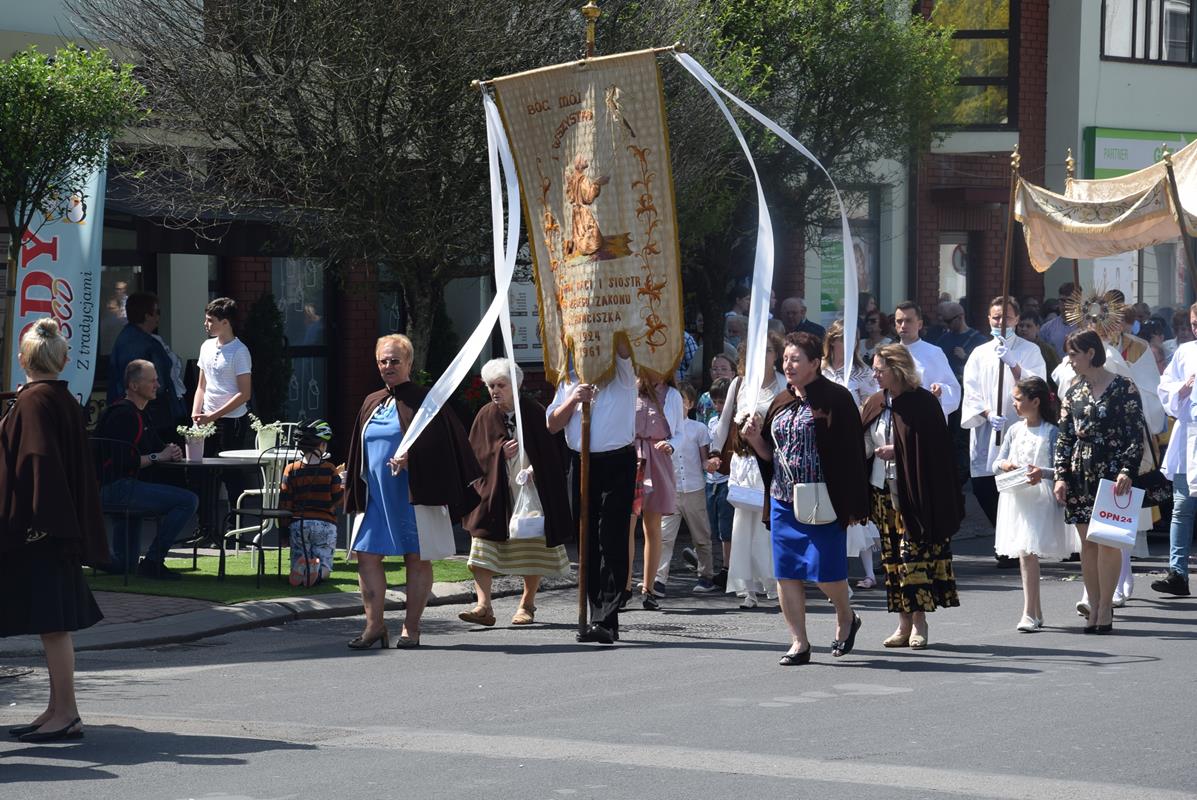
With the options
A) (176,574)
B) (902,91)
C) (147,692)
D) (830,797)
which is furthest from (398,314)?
(830,797)

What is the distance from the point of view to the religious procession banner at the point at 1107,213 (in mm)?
15242

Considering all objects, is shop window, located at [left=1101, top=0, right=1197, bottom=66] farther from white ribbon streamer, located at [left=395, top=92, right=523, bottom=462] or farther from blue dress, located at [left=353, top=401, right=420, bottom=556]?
blue dress, located at [left=353, top=401, right=420, bottom=556]

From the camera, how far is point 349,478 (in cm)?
1061

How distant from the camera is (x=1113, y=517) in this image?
11109mm

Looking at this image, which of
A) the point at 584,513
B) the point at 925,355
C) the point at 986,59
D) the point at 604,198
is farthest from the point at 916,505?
the point at 986,59

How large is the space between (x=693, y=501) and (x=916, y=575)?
2957 millimetres

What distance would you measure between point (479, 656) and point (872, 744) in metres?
3.30

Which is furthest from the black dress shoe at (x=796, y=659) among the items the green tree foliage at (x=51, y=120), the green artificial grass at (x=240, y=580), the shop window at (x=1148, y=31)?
the shop window at (x=1148, y=31)

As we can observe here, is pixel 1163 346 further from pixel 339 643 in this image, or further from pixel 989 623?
pixel 339 643

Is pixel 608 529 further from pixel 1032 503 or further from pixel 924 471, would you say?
pixel 1032 503

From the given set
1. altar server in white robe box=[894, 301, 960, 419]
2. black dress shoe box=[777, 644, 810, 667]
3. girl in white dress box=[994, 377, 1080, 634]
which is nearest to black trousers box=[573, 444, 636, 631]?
black dress shoe box=[777, 644, 810, 667]

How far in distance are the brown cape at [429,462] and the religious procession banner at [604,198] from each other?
73 centimetres

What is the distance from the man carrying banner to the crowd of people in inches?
0.5

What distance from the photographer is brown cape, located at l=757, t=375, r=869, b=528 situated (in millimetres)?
9766
